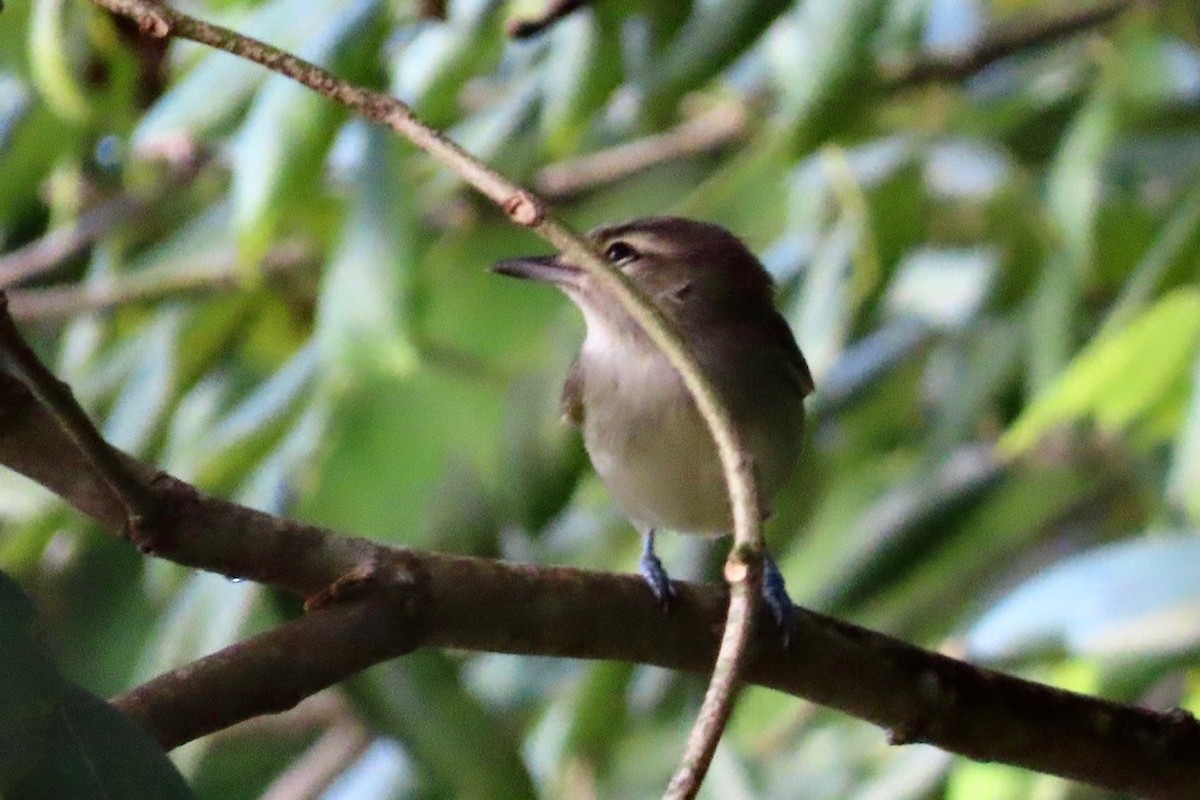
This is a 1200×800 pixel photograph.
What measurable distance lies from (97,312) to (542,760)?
92 centimetres

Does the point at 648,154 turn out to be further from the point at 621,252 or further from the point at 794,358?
the point at 794,358

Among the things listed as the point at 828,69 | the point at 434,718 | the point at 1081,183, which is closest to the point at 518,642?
the point at 434,718

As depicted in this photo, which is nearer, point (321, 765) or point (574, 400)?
point (574, 400)

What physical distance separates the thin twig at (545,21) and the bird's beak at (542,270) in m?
0.47

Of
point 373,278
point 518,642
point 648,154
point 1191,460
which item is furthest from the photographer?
point 648,154

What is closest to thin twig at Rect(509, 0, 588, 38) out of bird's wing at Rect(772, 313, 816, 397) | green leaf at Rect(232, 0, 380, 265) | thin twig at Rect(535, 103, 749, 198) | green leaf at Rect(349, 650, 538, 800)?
green leaf at Rect(232, 0, 380, 265)

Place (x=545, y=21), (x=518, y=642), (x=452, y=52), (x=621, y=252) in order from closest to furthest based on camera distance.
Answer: (x=518, y=642) → (x=545, y=21) → (x=452, y=52) → (x=621, y=252)

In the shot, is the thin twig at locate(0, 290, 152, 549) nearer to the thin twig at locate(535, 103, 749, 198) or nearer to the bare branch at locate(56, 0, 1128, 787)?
the bare branch at locate(56, 0, 1128, 787)

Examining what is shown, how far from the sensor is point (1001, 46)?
2.26 m

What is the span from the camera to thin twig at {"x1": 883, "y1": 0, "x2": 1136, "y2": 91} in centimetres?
219

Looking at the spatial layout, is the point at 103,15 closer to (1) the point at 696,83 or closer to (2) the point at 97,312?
(1) the point at 696,83

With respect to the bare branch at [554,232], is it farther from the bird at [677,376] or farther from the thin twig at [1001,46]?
the thin twig at [1001,46]

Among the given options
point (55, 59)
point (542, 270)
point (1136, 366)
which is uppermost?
point (55, 59)

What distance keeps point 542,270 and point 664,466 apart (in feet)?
0.87
